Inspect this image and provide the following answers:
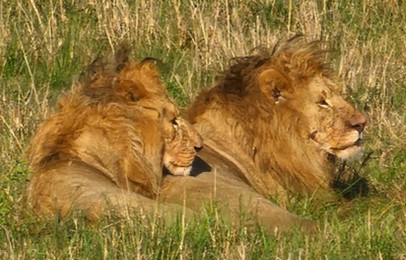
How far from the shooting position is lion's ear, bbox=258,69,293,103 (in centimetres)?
695

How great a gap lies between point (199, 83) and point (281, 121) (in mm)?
1635

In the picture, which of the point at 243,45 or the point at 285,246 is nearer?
the point at 285,246

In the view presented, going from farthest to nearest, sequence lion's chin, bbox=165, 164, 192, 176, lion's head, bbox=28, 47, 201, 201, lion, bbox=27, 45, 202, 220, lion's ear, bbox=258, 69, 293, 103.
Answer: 1. lion's ear, bbox=258, 69, 293, 103
2. lion's chin, bbox=165, 164, 192, 176
3. lion's head, bbox=28, 47, 201, 201
4. lion, bbox=27, 45, 202, 220

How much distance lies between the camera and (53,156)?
5812mm

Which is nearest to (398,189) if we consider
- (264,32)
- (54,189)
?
(54,189)

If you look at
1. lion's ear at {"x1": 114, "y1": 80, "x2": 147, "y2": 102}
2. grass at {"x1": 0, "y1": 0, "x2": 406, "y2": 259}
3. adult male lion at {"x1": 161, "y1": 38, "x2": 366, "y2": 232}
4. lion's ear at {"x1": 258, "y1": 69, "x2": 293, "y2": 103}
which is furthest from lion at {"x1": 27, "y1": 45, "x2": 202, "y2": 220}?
lion's ear at {"x1": 258, "y1": 69, "x2": 293, "y2": 103}

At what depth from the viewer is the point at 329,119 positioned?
22.7ft

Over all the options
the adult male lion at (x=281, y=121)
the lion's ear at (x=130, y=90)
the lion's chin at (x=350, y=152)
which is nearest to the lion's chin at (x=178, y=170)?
the lion's ear at (x=130, y=90)

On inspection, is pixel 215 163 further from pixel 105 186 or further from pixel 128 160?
pixel 105 186

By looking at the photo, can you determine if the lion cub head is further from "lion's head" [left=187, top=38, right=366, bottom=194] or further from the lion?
"lion's head" [left=187, top=38, right=366, bottom=194]

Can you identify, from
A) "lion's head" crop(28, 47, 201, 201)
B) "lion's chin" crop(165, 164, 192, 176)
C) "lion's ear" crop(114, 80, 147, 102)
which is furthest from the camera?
"lion's chin" crop(165, 164, 192, 176)

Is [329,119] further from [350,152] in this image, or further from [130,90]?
[130,90]

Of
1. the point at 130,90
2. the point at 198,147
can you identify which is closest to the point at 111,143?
the point at 130,90

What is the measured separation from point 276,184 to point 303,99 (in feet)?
1.43
